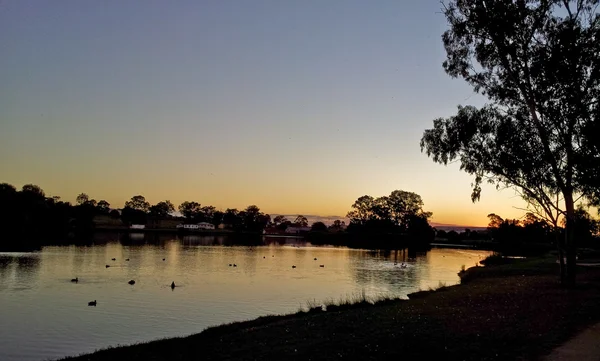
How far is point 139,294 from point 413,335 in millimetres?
27239

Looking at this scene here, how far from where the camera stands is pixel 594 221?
4072cm

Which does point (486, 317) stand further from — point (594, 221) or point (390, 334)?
point (594, 221)

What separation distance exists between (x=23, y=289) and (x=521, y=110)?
35771mm

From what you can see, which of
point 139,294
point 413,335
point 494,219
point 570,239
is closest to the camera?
point 413,335

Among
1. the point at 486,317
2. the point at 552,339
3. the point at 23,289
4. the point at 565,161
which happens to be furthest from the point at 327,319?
the point at 23,289

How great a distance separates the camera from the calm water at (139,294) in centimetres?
2439

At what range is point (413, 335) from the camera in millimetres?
15500

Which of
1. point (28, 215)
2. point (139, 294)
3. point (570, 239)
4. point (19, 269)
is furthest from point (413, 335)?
point (28, 215)

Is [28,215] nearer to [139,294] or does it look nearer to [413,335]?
[139,294]

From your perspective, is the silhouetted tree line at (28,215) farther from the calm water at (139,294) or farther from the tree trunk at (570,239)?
the tree trunk at (570,239)

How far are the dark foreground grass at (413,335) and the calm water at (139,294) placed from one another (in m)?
5.77

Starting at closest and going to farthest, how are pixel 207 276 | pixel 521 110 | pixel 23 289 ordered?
1. pixel 521 110
2. pixel 23 289
3. pixel 207 276

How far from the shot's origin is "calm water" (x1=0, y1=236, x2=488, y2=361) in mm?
24391

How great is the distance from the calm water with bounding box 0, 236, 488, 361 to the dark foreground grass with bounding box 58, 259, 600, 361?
18.9 ft
